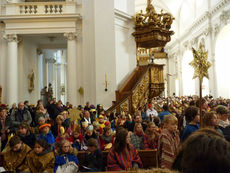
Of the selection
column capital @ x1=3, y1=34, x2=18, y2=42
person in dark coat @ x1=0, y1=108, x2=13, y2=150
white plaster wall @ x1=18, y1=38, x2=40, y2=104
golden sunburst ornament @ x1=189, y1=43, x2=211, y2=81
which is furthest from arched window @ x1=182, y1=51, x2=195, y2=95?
person in dark coat @ x1=0, y1=108, x2=13, y2=150

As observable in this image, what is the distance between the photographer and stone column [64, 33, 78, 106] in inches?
568

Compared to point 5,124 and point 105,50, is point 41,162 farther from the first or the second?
point 105,50

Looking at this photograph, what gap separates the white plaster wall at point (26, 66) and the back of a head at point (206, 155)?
15060 mm

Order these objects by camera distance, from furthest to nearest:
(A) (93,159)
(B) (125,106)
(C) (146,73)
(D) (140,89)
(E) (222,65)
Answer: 1. (E) (222,65)
2. (C) (146,73)
3. (D) (140,89)
4. (B) (125,106)
5. (A) (93,159)

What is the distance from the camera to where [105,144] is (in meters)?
6.23

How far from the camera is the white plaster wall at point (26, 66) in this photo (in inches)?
601

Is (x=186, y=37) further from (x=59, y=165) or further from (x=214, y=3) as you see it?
(x=59, y=165)

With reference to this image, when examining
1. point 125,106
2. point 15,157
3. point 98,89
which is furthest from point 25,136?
point 98,89

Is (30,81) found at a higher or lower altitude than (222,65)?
lower

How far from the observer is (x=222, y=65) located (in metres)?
23.6

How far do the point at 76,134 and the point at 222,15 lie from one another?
19.4m

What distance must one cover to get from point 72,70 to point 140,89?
14.0ft

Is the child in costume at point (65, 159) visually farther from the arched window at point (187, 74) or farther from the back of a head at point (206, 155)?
the arched window at point (187, 74)

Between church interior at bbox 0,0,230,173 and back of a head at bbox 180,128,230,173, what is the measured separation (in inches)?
26.9
